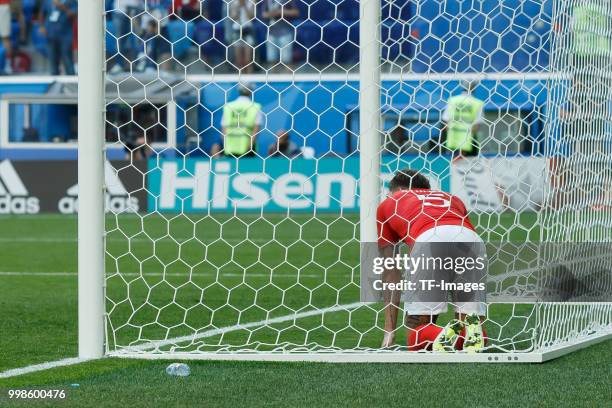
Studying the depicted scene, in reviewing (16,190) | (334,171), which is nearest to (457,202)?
(334,171)

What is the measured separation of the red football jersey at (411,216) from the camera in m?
6.08

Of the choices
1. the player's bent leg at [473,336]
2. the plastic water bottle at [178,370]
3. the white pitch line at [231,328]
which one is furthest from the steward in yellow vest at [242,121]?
the plastic water bottle at [178,370]

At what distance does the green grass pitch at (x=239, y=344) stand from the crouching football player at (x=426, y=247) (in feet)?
0.92

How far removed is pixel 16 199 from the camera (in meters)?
17.5

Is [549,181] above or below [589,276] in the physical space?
above

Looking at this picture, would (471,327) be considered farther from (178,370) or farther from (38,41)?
(38,41)

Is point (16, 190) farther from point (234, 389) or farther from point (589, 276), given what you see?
point (234, 389)

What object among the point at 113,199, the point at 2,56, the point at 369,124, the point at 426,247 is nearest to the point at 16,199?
the point at 113,199

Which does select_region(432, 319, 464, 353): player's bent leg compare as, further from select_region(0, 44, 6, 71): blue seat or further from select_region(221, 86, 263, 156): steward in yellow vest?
select_region(0, 44, 6, 71): blue seat

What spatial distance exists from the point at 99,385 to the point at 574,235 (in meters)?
2.84

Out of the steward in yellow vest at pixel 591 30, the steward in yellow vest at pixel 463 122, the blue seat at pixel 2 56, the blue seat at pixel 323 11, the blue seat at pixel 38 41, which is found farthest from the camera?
the blue seat at pixel 2 56

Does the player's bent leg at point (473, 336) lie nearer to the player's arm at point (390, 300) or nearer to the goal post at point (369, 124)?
the player's arm at point (390, 300)

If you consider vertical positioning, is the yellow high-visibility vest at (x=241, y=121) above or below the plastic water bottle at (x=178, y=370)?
above

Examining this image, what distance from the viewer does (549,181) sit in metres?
6.01
